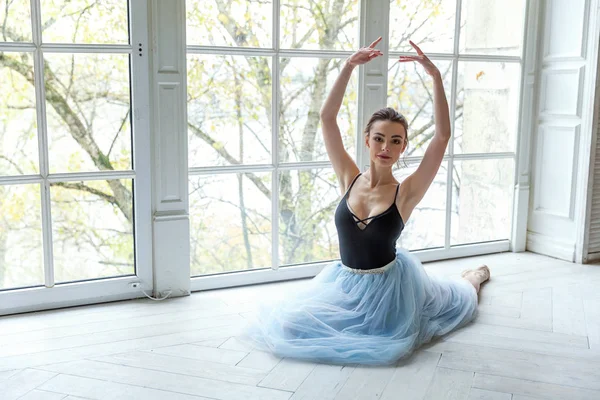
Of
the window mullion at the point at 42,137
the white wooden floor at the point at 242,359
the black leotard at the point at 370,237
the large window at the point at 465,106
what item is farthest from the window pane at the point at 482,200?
the window mullion at the point at 42,137

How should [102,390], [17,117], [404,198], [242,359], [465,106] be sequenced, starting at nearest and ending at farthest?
[102,390], [242,359], [404,198], [17,117], [465,106]

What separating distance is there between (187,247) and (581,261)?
227 cm

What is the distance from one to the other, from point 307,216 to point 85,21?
1487mm

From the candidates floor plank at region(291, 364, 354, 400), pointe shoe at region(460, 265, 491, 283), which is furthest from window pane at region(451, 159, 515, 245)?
floor plank at region(291, 364, 354, 400)

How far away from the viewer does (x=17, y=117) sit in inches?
109

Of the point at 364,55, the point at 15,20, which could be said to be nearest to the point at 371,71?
the point at 364,55

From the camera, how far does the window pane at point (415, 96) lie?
12.2ft

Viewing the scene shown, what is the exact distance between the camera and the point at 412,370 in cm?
233

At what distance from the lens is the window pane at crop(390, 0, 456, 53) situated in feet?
11.8

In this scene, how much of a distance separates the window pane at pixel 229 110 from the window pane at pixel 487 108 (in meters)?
1.26

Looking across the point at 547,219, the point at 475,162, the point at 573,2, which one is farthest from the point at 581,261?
the point at 573,2

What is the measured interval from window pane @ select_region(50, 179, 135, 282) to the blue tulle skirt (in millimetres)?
747

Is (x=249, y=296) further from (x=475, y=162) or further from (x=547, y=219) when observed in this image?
(x=547, y=219)

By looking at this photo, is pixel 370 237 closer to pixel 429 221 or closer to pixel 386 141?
pixel 386 141
